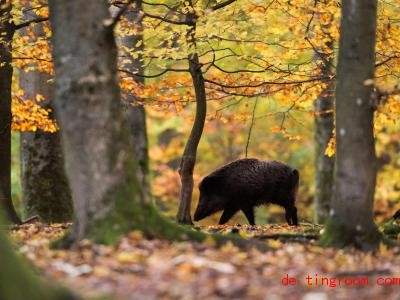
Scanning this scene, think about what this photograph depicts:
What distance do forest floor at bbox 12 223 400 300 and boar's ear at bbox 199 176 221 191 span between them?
6.93m

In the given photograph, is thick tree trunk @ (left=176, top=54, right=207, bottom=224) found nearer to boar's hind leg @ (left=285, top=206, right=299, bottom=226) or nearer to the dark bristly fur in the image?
the dark bristly fur

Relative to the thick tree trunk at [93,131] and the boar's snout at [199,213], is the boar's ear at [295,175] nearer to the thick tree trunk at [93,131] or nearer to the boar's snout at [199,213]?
the boar's snout at [199,213]

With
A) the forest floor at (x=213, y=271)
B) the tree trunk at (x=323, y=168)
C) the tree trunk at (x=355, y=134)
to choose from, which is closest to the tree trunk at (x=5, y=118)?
the forest floor at (x=213, y=271)

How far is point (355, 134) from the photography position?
7.52m

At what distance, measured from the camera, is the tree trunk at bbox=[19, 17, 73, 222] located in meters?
14.9

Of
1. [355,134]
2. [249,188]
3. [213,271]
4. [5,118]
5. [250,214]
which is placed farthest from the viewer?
[250,214]

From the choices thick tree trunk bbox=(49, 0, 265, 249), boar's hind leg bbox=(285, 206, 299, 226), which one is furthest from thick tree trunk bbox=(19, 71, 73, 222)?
thick tree trunk bbox=(49, 0, 265, 249)

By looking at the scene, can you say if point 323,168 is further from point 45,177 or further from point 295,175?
point 45,177

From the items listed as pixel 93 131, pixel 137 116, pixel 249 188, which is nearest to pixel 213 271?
pixel 93 131

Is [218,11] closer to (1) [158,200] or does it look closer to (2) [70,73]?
(2) [70,73]

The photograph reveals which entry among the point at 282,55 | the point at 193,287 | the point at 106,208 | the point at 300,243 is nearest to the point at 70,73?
the point at 106,208

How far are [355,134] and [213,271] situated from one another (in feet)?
8.13

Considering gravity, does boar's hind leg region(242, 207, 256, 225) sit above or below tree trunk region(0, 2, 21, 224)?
below

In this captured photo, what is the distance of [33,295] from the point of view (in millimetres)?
4609
